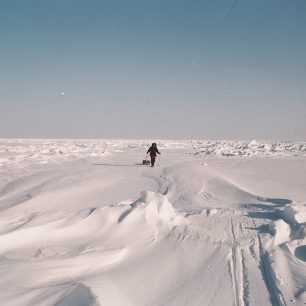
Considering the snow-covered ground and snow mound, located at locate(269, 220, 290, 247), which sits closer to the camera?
the snow-covered ground

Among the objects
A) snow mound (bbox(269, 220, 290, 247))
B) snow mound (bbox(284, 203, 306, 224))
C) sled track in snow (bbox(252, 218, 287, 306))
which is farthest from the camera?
snow mound (bbox(284, 203, 306, 224))

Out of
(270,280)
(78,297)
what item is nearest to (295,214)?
(270,280)

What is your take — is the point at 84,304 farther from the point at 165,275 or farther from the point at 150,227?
the point at 150,227

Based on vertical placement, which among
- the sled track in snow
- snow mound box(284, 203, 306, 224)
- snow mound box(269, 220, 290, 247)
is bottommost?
the sled track in snow

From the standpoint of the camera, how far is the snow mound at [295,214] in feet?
17.3

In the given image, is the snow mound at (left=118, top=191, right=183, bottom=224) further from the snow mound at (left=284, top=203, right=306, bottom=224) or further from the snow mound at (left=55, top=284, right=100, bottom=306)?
the snow mound at (left=55, top=284, right=100, bottom=306)

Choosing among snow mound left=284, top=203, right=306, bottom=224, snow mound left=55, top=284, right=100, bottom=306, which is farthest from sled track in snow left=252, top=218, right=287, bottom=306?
snow mound left=55, top=284, right=100, bottom=306

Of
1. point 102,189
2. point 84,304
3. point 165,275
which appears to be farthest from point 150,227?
point 102,189

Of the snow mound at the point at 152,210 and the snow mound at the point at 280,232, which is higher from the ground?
the snow mound at the point at 152,210

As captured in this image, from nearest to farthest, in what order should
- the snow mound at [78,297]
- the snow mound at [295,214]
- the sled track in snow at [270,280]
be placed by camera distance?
the snow mound at [78,297]
the sled track in snow at [270,280]
the snow mound at [295,214]

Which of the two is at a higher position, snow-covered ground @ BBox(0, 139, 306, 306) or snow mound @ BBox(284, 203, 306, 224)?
snow mound @ BBox(284, 203, 306, 224)

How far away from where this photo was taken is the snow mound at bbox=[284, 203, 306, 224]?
5.26 meters

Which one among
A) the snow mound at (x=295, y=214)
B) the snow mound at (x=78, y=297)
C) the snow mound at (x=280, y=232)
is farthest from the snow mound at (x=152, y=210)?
the snow mound at (x=78, y=297)

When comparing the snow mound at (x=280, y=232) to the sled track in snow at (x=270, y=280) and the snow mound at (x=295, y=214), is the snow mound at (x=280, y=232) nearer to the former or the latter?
the snow mound at (x=295, y=214)
